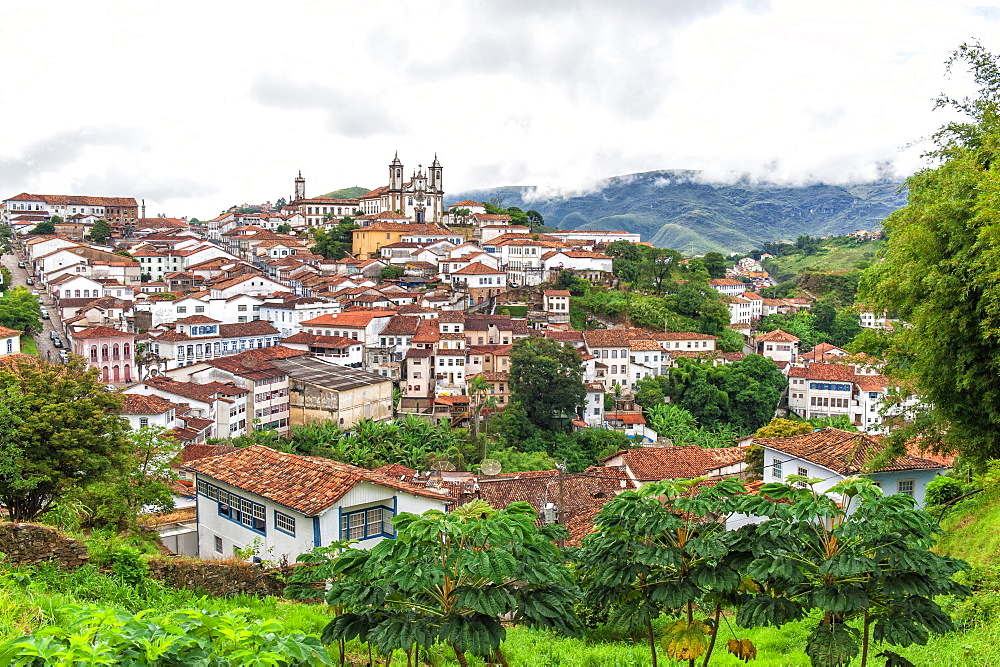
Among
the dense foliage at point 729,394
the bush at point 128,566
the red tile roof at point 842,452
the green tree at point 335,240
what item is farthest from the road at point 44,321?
the dense foliage at point 729,394

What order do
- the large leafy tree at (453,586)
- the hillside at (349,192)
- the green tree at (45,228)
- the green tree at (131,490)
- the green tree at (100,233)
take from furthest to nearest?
the hillside at (349,192), the green tree at (45,228), the green tree at (100,233), the green tree at (131,490), the large leafy tree at (453,586)

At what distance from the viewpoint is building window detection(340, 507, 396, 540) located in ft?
38.4

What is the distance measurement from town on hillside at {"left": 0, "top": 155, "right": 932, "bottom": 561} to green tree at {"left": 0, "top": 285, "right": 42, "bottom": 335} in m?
0.97

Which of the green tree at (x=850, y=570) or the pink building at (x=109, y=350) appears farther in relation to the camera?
the pink building at (x=109, y=350)

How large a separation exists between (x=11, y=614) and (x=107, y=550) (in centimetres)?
285

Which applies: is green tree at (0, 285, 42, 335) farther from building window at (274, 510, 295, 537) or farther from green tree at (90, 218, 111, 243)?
building window at (274, 510, 295, 537)

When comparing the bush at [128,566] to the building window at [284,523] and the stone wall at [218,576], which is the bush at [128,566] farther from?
the building window at [284,523]

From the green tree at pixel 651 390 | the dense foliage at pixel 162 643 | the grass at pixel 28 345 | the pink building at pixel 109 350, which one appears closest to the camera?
the dense foliage at pixel 162 643

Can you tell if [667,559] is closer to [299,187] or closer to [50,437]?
[50,437]

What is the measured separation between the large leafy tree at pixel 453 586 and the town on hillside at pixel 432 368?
6510mm

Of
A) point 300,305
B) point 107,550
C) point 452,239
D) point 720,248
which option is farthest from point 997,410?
point 720,248

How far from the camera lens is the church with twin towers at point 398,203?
82.3 metres

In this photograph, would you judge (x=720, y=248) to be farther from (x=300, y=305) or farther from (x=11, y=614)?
(x=11, y=614)

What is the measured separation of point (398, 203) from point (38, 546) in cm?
7982
